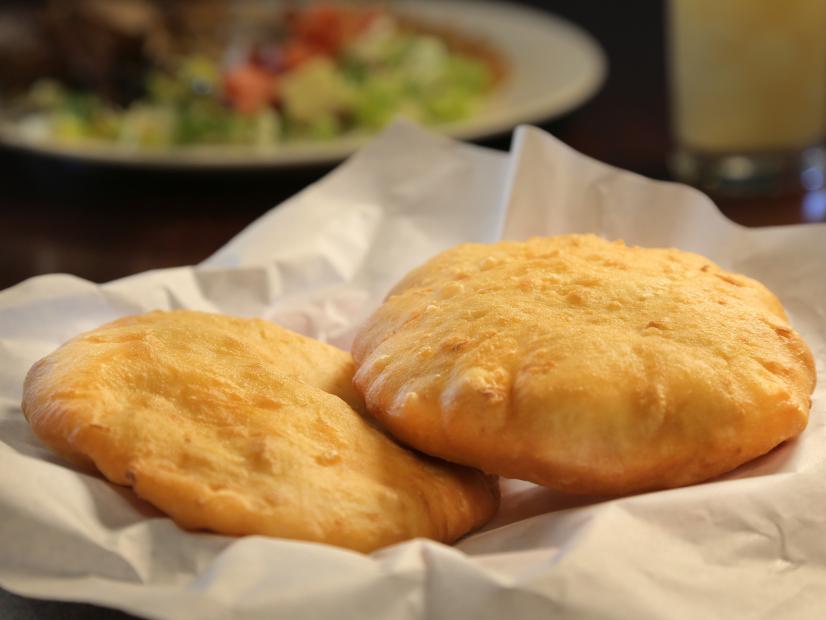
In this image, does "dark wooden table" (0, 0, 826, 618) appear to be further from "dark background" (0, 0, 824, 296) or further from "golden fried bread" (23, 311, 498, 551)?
"golden fried bread" (23, 311, 498, 551)

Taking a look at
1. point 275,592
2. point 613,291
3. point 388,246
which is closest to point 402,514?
point 275,592

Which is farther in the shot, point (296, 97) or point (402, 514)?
point (296, 97)

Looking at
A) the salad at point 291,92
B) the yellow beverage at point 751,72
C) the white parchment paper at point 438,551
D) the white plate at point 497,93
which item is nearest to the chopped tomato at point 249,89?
the salad at point 291,92

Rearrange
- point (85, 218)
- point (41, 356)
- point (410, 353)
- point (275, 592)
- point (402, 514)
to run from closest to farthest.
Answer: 1. point (275, 592)
2. point (402, 514)
3. point (410, 353)
4. point (41, 356)
5. point (85, 218)

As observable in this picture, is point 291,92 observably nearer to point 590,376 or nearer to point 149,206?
point 149,206

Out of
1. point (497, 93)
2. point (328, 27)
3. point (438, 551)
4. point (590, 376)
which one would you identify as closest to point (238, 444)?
point (438, 551)

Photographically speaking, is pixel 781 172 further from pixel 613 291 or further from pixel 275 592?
pixel 275 592

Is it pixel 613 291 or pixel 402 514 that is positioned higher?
pixel 613 291

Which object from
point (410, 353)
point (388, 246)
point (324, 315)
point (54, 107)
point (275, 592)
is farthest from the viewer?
point (54, 107)
